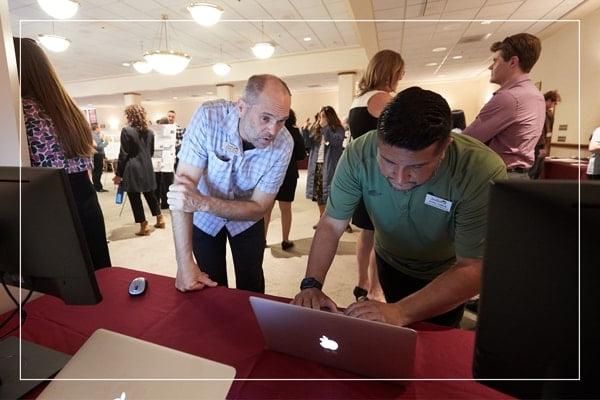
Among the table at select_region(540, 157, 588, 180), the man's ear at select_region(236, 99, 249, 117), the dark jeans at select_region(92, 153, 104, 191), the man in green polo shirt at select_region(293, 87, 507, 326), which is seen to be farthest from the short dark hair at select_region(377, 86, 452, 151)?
the dark jeans at select_region(92, 153, 104, 191)

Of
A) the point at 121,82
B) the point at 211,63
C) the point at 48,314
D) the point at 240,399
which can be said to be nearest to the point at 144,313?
the point at 48,314

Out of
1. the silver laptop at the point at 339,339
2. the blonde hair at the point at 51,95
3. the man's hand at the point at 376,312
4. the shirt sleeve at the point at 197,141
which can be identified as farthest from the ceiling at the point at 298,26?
the silver laptop at the point at 339,339

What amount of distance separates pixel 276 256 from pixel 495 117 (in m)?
2.01

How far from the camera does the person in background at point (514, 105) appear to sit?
1.83 metres

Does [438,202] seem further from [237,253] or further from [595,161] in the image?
[595,161]

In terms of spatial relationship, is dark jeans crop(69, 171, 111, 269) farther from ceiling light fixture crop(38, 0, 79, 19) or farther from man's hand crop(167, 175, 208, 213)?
ceiling light fixture crop(38, 0, 79, 19)

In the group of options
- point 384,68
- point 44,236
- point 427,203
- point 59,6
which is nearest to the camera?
point 44,236

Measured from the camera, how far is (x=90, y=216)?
5.36ft

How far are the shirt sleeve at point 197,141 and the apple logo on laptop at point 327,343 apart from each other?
81 centimetres

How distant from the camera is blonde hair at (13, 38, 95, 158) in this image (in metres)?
1.35

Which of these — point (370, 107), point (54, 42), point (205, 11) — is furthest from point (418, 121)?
point (54, 42)

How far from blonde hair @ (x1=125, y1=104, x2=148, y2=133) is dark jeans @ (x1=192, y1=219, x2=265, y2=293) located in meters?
2.89

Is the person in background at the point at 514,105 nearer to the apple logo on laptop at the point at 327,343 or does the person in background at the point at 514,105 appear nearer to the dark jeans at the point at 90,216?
the apple logo on laptop at the point at 327,343

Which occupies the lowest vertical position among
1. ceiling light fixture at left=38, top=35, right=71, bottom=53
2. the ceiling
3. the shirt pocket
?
the shirt pocket
